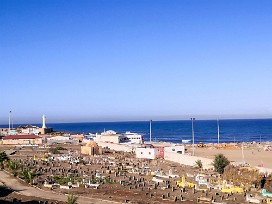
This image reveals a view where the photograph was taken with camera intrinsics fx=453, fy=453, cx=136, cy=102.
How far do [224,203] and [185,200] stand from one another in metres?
2.58

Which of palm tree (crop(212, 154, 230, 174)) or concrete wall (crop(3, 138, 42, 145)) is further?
concrete wall (crop(3, 138, 42, 145))

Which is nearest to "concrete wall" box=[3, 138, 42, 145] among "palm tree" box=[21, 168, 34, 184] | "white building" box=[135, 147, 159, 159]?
"white building" box=[135, 147, 159, 159]

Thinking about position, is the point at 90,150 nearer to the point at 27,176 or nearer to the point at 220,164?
the point at 220,164

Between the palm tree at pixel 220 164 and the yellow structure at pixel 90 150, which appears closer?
the palm tree at pixel 220 164

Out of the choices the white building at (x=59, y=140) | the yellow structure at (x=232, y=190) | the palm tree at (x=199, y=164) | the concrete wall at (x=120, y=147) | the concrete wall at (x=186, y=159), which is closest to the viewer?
the yellow structure at (x=232, y=190)

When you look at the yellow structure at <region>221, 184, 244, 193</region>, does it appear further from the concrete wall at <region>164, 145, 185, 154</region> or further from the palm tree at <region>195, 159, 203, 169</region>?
the concrete wall at <region>164, 145, 185, 154</region>

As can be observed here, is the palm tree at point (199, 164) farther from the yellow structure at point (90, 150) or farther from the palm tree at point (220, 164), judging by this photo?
the yellow structure at point (90, 150)

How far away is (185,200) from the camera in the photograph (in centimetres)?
2970

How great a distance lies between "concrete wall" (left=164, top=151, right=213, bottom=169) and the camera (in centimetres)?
4641

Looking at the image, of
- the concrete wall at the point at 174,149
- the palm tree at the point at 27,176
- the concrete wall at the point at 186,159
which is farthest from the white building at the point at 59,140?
the palm tree at the point at 27,176

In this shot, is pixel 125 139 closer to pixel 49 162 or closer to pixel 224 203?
pixel 49 162

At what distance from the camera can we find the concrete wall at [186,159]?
1827 inches

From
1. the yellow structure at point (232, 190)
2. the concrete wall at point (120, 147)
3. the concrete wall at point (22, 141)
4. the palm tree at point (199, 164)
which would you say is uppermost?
the concrete wall at point (22, 141)

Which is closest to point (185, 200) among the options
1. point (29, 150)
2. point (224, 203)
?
point (224, 203)
